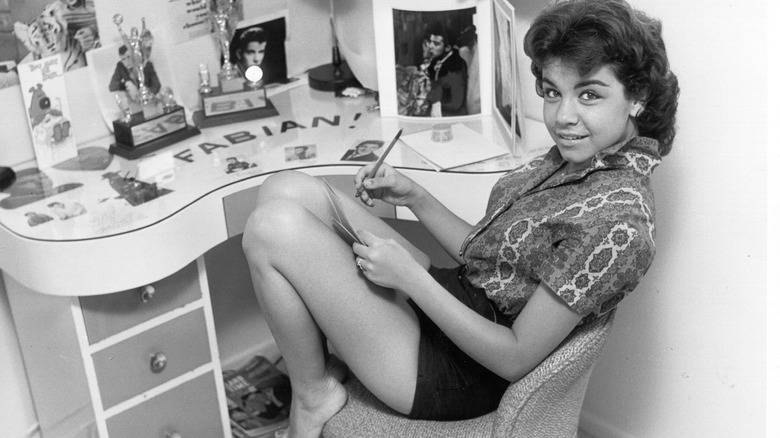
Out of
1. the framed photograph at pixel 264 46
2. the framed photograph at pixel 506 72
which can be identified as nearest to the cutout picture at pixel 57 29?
the framed photograph at pixel 264 46

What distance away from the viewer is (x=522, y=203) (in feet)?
4.93

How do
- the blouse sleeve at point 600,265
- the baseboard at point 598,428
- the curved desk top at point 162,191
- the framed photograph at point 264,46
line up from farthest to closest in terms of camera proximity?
the framed photograph at point 264,46
the baseboard at point 598,428
the curved desk top at point 162,191
the blouse sleeve at point 600,265

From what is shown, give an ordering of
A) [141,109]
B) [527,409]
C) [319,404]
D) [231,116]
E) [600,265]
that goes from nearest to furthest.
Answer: [600,265], [527,409], [319,404], [141,109], [231,116]

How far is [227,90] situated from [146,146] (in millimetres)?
280

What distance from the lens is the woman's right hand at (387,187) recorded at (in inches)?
67.3

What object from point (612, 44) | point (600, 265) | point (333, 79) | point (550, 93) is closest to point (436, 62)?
point (333, 79)

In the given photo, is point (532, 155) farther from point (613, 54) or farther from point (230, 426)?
point (230, 426)

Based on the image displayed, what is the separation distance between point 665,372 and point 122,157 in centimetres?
128

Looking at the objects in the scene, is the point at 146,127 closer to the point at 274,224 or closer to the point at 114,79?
the point at 114,79

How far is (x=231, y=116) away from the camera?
85.6 inches

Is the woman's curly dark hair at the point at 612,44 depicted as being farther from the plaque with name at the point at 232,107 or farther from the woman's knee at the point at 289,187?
the plaque with name at the point at 232,107

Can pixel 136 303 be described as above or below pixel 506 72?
below

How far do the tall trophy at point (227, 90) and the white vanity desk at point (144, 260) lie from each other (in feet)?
0.17

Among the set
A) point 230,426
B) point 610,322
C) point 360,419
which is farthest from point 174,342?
point 610,322
